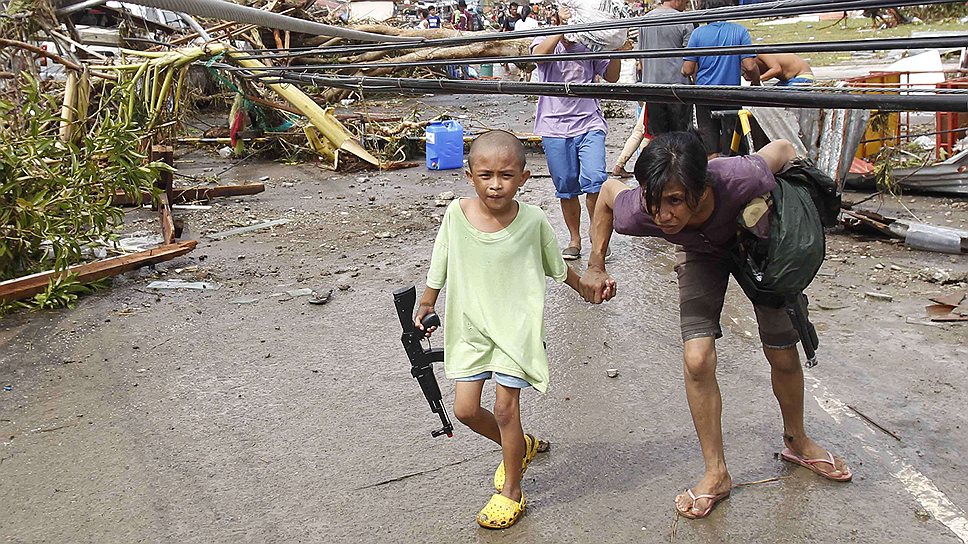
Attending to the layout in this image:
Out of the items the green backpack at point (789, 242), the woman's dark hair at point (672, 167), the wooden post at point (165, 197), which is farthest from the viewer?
the wooden post at point (165, 197)

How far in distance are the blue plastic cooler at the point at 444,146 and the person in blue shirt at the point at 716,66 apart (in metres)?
4.27

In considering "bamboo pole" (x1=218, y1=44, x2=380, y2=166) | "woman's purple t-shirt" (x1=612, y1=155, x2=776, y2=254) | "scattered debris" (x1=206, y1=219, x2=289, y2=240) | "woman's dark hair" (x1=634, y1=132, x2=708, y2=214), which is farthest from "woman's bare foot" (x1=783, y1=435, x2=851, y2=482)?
"bamboo pole" (x1=218, y1=44, x2=380, y2=166)

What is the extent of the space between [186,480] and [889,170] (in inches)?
259

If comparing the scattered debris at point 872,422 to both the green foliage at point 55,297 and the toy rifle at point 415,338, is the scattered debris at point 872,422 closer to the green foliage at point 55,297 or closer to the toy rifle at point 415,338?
the toy rifle at point 415,338

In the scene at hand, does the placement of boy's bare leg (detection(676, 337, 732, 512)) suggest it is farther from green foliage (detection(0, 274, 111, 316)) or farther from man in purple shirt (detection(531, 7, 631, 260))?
green foliage (detection(0, 274, 111, 316))

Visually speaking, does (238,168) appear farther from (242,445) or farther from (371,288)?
(242,445)

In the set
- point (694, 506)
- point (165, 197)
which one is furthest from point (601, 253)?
point (165, 197)

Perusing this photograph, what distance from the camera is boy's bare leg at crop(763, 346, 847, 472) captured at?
3.39 m

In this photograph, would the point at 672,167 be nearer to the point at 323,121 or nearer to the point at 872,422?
the point at 872,422

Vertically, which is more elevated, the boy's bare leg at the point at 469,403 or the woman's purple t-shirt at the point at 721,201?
the woman's purple t-shirt at the point at 721,201

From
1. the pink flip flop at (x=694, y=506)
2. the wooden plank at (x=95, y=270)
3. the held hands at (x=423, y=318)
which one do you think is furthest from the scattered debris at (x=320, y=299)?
the pink flip flop at (x=694, y=506)

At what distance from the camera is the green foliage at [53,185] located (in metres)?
5.77

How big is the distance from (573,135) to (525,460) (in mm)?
3230

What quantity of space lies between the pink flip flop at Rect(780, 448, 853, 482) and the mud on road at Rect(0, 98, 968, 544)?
4 cm
